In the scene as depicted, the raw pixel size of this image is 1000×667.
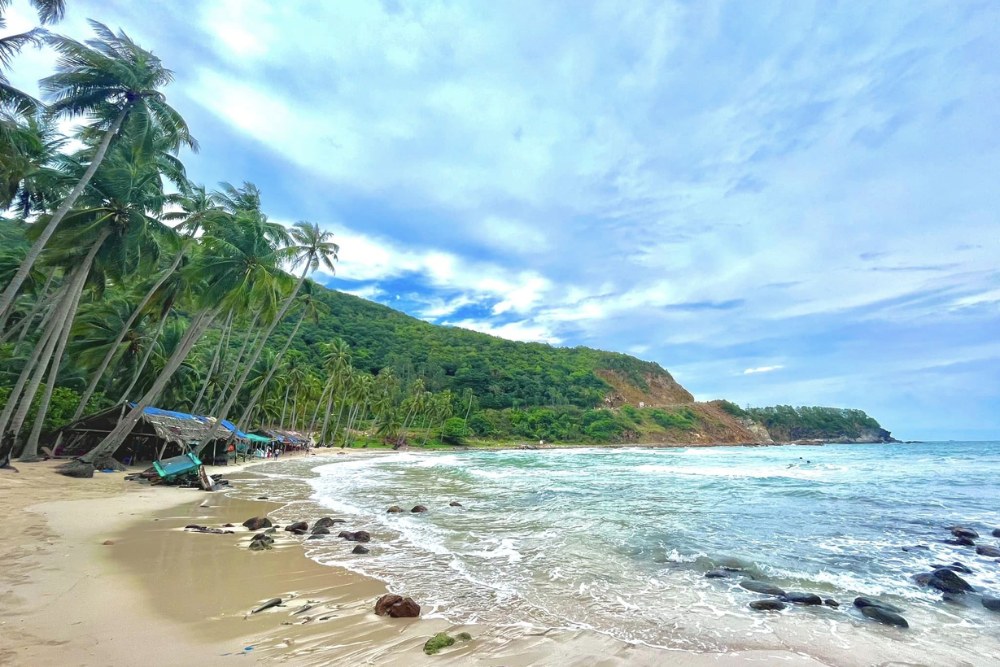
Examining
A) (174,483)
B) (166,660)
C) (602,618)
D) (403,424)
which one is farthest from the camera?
(403,424)

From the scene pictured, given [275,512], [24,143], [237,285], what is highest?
[24,143]

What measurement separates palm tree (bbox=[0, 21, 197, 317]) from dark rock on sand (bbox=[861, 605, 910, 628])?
19.7 m

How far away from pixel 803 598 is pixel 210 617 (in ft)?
23.2

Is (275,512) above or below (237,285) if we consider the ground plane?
below

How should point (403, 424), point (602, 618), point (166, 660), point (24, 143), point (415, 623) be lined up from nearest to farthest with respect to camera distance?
point (166, 660) < point (415, 623) < point (602, 618) < point (24, 143) < point (403, 424)

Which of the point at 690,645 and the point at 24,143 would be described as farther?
the point at 24,143

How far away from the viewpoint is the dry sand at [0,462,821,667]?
414 cm

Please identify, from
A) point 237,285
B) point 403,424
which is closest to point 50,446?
point 237,285

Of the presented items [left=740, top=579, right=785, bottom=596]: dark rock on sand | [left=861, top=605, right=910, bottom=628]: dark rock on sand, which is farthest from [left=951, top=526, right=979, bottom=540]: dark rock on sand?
[left=861, top=605, right=910, bottom=628]: dark rock on sand

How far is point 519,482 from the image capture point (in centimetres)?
2177

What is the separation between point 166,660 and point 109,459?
20.5 meters

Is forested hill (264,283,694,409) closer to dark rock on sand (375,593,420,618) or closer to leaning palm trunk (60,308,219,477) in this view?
leaning palm trunk (60,308,219,477)

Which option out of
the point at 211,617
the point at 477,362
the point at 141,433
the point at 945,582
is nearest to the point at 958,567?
the point at 945,582

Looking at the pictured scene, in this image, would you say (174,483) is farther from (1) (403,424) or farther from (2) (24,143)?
(1) (403,424)
